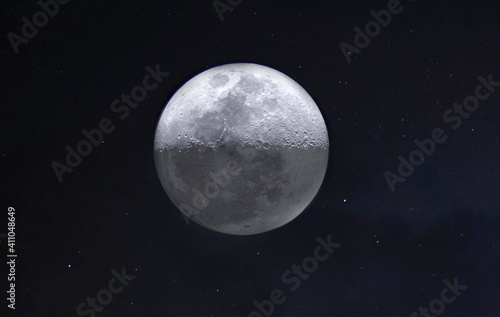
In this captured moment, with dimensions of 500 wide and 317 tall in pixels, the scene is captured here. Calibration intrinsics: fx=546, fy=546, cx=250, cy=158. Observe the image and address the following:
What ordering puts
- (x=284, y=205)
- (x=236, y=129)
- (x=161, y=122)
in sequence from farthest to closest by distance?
(x=161, y=122) → (x=284, y=205) → (x=236, y=129)

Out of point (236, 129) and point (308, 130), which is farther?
point (308, 130)

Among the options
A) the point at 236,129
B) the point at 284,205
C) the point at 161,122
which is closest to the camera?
the point at 236,129

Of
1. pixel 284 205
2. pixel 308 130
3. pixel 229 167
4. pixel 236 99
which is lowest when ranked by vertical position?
pixel 284 205

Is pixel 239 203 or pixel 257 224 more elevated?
pixel 239 203

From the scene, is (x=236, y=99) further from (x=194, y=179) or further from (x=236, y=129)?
(x=194, y=179)

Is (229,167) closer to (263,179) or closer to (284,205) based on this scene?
(263,179)

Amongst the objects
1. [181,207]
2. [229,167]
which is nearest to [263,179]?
[229,167]

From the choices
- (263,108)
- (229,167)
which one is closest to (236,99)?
(263,108)
